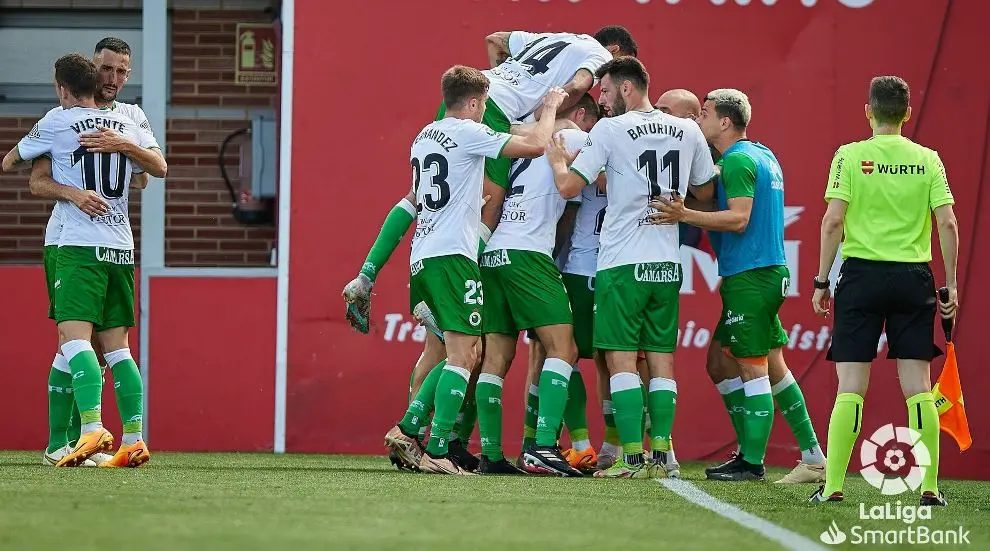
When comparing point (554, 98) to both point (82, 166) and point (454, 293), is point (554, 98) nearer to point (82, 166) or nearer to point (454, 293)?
point (454, 293)

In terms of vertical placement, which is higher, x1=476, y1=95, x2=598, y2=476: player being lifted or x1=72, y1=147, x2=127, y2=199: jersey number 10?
x1=72, y1=147, x2=127, y2=199: jersey number 10

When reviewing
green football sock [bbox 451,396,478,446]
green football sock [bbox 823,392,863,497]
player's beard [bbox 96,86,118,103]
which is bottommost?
green football sock [bbox 451,396,478,446]

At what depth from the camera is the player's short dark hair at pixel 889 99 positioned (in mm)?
6480

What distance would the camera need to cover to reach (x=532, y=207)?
8148 mm

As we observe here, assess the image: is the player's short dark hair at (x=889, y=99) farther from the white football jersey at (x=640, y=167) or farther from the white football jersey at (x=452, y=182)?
the white football jersey at (x=452, y=182)

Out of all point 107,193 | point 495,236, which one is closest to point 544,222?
point 495,236

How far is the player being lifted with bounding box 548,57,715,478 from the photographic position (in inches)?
307

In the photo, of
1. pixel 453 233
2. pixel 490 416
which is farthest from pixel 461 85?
pixel 490 416

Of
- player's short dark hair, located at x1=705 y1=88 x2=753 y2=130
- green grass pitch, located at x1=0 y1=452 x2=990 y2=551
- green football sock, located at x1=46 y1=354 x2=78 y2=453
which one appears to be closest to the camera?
green grass pitch, located at x1=0 y1=452 x2=990 y2=551

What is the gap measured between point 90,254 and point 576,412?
8.83 ft

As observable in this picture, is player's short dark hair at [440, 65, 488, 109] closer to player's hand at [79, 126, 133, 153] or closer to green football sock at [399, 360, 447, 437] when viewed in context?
green football sock at [399, 360, 447, 437]

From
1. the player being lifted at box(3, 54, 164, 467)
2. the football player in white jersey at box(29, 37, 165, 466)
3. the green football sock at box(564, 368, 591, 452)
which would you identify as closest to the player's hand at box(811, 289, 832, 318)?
the green football sock at box(564, 368, 591, 452)

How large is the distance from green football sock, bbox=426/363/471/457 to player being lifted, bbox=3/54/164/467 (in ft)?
4.87

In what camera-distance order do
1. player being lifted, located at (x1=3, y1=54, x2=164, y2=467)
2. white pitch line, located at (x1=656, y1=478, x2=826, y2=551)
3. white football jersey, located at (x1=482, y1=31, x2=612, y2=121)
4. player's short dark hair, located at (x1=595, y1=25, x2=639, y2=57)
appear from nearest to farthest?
white pitch line, located at (x1=656, y1=478, x2=826, y2=551)
player being lifted, located at (x1=3, y1=54, x2=164, y2=467)
white football jersey, located at (x1=482, y1=31, x2=612, y2=121)
player's short dark hair, located at (x1=595, y1=25, x2=639, y2=57)
